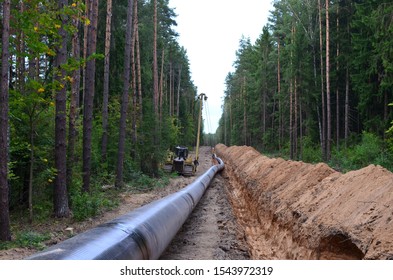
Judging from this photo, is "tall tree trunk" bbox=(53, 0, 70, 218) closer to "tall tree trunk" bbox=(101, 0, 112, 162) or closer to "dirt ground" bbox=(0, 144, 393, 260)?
"dirt ground" bbox=(0, 144, 393, 260)

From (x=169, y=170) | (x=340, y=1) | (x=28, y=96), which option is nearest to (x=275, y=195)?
(x=28, y=96)

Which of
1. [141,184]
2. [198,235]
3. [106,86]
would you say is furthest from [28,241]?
[141,184]

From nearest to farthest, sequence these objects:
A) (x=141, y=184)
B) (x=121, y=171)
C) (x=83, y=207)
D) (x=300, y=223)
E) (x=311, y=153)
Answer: (x=300, y=223)
(x=83, y=207)
(x=121, y=171)
(x=141, y=184)
(x=311, y=153)

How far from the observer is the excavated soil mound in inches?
210

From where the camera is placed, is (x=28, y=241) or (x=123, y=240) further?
(x=28, y=241)

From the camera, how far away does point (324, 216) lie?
6.78 meters

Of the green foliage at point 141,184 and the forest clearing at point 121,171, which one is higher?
the forest clearing at point 121,171

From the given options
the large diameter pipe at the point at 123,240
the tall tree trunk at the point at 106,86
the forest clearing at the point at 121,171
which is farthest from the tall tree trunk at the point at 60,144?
the tall tree trunk at the point at 106,86

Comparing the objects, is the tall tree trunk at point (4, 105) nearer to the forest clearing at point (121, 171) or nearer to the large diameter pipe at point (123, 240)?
the forest clearing at point (121, 171)

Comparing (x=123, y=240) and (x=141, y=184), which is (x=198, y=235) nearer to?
(x=123, y=240)

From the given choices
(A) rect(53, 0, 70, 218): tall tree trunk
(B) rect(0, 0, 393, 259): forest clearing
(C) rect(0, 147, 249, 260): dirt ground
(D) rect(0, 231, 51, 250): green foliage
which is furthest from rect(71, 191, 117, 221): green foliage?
(D) rect(0, 231, 51, 250): green foliage

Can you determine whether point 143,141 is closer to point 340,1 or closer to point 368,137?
point 368,137

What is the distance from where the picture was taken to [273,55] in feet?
135

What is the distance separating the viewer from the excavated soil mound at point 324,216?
5332mm
